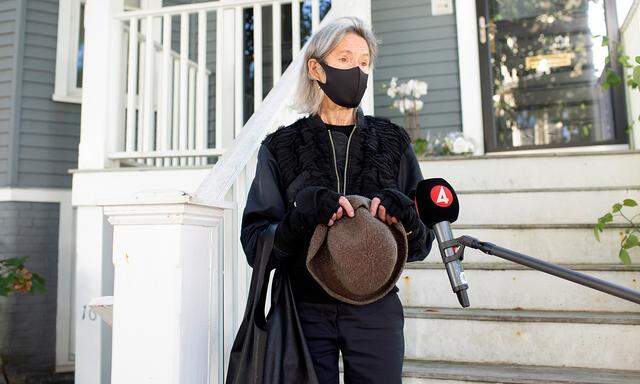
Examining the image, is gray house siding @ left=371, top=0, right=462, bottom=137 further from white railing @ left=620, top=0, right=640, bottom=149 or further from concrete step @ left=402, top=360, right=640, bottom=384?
concrete step @ left=402, top=360, right=640, bottom=384

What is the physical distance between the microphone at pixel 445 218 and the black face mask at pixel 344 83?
0.40 m

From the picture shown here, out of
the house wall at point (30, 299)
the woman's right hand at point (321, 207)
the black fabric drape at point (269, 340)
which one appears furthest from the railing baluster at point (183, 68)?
the woman's right hand at point (321, 207)

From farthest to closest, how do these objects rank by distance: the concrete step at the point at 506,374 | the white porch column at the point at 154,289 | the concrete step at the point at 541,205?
the concrete step at the point at 541,205
the concrete step at the point at 506,374
the white porch column at the point at 154,289

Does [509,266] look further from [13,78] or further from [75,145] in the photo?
[13,78]

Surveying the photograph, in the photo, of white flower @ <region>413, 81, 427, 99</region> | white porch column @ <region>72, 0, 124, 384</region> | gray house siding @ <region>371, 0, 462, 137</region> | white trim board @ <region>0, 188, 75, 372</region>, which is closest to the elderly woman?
white porch column @ <region>72, 0, 124, 384</region>

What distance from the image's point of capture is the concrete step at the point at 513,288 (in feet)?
7.00

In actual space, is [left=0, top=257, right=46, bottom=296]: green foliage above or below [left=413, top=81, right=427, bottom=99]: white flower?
below

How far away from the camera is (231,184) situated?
5.21 feet

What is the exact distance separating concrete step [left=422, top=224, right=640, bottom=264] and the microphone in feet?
4.87

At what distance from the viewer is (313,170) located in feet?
4.17

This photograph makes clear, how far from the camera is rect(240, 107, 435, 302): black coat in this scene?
1.25 meters

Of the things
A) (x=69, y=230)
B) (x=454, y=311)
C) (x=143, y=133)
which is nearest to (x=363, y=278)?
(x=454, y=311)

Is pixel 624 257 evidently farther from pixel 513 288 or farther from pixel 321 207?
pixel 321 207

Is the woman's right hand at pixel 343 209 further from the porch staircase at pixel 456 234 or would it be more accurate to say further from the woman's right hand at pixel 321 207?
the porch staircase at pixel 456 234
